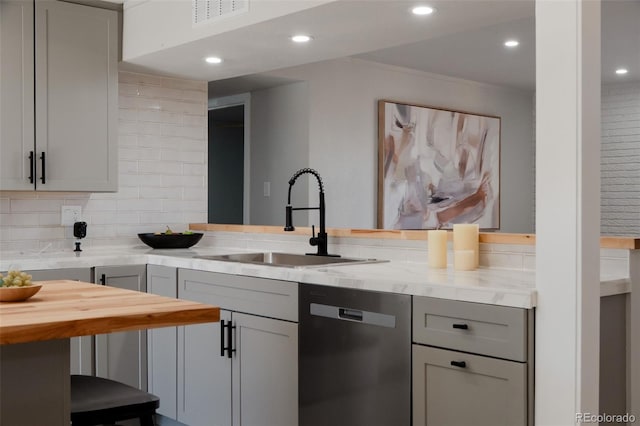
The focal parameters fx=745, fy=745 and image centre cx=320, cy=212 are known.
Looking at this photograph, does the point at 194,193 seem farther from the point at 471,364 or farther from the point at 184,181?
the point at 471,364

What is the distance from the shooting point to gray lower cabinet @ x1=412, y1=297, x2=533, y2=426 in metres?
2.30

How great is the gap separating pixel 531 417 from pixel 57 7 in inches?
126

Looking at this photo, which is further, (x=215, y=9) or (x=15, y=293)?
(x=215, y=9)

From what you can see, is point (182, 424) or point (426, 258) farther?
point (182, 424)

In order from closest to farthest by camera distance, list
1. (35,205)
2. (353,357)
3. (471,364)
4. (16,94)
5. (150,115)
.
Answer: (471,364) < (353,357) < (16,94) < (35,205) < (150,115)

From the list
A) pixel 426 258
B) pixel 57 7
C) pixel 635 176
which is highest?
pixel 57 7

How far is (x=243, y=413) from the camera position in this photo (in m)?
3.38

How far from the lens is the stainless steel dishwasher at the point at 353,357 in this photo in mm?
2648

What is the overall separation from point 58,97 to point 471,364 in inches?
108

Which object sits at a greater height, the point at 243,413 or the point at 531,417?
the point at 531,417

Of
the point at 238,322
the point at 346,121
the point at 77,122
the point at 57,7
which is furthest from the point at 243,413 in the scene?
the point at 346,121

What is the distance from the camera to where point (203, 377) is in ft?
12.0

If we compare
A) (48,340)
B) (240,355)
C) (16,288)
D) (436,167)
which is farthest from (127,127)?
(436,167)

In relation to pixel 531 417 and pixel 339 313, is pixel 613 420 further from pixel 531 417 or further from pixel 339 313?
pixel 339 313
